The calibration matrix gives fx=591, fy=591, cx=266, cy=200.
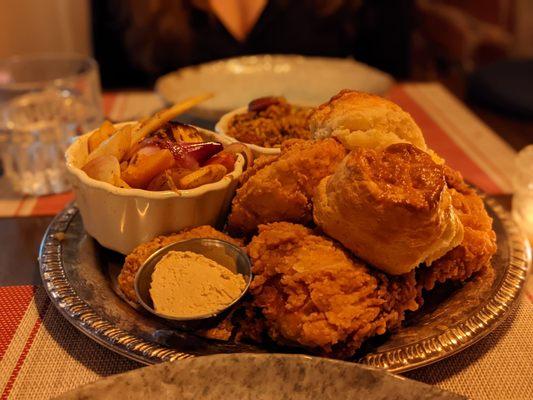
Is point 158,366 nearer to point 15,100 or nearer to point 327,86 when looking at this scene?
point 15,100

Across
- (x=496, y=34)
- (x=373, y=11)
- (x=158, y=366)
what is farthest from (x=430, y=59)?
(x=158, y=366)

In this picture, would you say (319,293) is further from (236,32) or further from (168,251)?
(236,32)

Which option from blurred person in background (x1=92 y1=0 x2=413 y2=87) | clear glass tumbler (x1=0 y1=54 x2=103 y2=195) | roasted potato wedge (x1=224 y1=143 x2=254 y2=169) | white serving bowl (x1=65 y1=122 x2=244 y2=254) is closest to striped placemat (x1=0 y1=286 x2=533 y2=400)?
white serving bowl (x1=65 y1=122 x2=244 y2=254)

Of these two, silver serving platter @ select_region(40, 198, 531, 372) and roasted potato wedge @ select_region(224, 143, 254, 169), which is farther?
roasted potato wedge @ select_region(224, 143, 254, 169)

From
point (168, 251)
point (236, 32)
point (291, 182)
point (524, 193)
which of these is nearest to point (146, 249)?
point (168, 251)

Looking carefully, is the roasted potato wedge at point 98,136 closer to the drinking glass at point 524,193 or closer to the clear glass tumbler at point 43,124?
the clear glass tumbler at point 43,124

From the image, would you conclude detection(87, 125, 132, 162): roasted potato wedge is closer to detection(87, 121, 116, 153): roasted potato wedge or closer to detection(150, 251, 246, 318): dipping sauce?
detection(87, 121, 116, 153): roasted potato wedge
